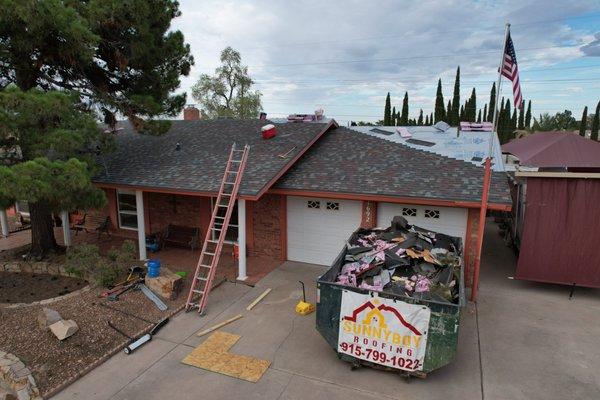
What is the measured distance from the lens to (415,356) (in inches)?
227

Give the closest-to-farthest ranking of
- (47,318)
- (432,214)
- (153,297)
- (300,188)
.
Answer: (47,318), (153,297), (432,214), (300,188)

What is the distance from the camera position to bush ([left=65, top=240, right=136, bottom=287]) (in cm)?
905

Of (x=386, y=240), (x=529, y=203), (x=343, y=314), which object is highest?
(x=529, y=203)

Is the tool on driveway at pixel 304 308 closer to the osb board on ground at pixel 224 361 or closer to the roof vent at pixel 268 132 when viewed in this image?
the osb board on ground at pixel 224 361

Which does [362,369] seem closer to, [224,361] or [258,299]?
[224,361]

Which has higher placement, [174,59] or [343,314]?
[174,59]

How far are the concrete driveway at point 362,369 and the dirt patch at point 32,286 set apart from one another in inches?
144

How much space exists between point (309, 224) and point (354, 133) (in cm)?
454

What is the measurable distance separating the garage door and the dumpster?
3.87 m

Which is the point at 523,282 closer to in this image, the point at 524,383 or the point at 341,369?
the point at 524,383

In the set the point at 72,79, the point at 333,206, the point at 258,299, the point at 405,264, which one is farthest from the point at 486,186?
the point at 72,79

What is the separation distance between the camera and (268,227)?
38.3 ft

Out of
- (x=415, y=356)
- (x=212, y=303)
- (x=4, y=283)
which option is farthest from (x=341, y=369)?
(x=4, y=283)

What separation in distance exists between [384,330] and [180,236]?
875 centimetres
